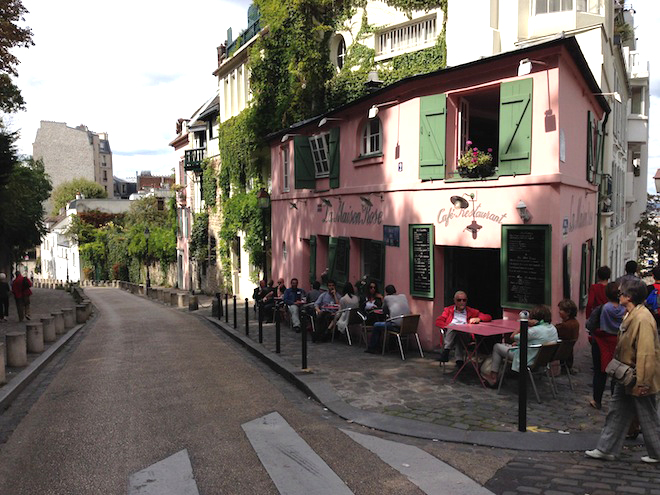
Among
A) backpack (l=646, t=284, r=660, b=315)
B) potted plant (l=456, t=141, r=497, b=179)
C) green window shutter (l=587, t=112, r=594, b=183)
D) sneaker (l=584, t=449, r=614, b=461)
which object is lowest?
sneaker (l=584, t=449, r=614, b=461)

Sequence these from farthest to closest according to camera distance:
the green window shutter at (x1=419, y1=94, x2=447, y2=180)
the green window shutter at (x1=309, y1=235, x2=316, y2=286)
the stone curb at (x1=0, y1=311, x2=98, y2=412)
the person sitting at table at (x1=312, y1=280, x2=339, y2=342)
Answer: the green window shutter at (x1=309, y1=235, x2=316, y2=286) < the person sitting at table at (x1=312, y1=280, x2=339, y2=342) < the green window shutter at (x1=419, y1=94, x2=447, y2=180) < the stone curb at (x1=0, y1=311, x2=98, y2=412)

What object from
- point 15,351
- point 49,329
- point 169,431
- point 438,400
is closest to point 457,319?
point 438,400

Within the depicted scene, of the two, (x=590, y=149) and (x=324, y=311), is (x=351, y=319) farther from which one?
(x=590, y=149)

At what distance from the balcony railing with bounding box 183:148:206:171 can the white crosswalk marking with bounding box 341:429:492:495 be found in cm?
2868

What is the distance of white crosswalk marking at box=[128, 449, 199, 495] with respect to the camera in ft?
16.6

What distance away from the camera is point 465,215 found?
10.2 m

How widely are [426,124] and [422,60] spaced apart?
8.73 meters

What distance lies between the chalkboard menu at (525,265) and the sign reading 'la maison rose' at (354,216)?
3.47 m

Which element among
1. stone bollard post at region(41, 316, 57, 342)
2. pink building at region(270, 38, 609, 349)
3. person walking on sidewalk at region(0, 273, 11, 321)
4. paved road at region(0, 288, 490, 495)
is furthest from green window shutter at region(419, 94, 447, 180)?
person walking on sidewalk at region(0, 273, 11, 321)

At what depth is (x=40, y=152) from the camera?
78.8 meters

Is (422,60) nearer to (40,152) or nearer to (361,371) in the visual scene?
(361,371)

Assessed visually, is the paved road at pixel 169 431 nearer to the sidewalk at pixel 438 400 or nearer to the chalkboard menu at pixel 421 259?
the sidewalk at pixel 438 400

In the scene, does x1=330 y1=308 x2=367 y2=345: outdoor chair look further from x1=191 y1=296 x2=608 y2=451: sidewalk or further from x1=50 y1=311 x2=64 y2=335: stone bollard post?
x1=50 y1=311 x2=64 y2=335: stone bollard post

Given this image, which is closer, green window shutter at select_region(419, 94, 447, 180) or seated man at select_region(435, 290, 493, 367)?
seated man at select_region(435, 290, 493, 367)
